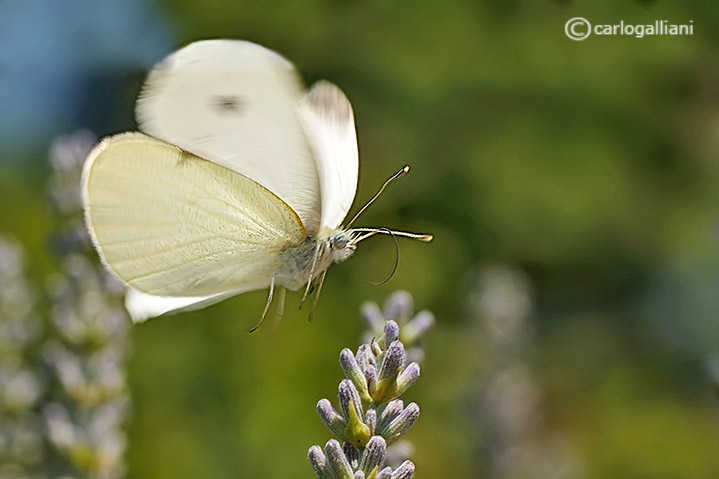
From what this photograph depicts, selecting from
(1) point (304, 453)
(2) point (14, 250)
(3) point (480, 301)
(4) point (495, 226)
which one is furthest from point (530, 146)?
(2) point (14, 250)

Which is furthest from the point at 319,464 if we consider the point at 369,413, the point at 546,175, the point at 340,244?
the point at 546,175

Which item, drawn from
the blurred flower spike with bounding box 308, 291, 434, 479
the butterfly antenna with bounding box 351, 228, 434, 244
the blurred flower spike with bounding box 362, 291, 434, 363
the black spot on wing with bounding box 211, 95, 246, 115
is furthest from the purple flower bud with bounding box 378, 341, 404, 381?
the black spot on wing with bounding box 211, 95, 246, 115

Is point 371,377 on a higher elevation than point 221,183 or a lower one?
higher

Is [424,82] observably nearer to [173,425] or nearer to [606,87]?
[606,87]

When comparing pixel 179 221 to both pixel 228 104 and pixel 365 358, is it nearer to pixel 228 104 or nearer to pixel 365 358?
pixel 228 104

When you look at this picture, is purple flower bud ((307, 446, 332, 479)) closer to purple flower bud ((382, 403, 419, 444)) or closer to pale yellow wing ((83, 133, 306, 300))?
purple flower bud ((382, 403, 419, 444))

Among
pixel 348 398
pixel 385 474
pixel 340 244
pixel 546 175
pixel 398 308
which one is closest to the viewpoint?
pixel 385 474

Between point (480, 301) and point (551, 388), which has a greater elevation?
point (480, 301)
